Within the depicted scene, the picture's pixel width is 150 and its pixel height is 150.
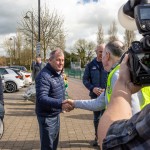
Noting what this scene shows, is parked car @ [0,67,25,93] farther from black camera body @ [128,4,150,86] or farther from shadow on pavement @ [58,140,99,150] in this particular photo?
black camera body @ [128,4,150,86]

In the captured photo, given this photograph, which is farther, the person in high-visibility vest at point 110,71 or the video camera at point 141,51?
the person in high-visibility vest at point 110,71

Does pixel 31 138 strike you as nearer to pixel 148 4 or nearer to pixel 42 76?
pixel 42 76

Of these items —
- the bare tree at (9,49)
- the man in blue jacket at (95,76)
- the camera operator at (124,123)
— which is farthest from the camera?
the bare tree at (9,49)

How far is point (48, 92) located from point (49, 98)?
0.15m

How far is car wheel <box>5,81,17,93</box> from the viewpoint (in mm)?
18736

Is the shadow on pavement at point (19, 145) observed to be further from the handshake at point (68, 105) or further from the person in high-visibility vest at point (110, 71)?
the person in high-visibility vest at point (110, 71)

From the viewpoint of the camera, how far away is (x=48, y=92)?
4.27 m

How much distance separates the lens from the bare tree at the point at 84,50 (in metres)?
69.6

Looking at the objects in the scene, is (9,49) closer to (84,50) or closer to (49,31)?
(84,50)

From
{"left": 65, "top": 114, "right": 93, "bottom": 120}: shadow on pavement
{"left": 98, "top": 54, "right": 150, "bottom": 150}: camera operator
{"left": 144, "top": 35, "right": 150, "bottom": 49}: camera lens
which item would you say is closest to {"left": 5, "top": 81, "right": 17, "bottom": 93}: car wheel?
{"left": 65, "top": 114, "right": 93, "bottom": 120}: shadow on pavement

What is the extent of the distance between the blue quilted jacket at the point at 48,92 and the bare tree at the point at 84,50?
64475 mm

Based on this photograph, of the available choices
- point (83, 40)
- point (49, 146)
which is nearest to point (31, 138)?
point (49, 146)

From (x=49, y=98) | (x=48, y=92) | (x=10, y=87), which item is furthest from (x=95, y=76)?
(x=10, y=87)

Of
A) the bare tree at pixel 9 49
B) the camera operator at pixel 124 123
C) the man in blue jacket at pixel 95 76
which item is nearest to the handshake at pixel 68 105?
the camera operator at pixel 124 123
